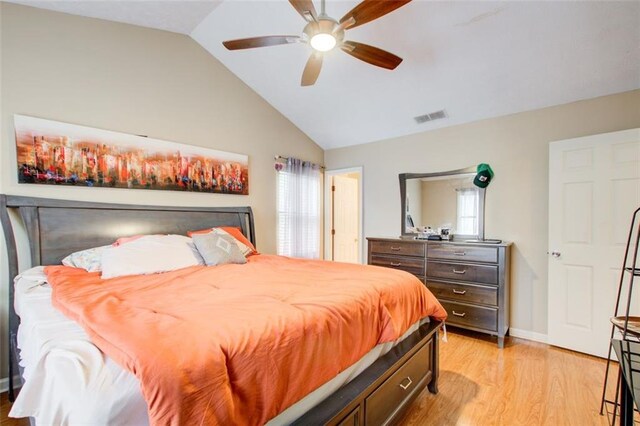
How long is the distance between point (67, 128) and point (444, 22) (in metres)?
3.26

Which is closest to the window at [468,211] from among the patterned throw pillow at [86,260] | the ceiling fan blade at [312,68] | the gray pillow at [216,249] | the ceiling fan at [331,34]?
the ceiling fan at [331,34]

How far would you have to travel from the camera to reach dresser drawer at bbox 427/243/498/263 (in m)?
2.95

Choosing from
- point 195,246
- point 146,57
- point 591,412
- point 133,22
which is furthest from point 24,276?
point 591,412

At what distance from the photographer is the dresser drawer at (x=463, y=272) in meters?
2.94

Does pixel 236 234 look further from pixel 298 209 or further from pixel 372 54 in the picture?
pixel 372 54

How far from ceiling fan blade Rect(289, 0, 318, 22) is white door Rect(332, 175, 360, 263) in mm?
3229

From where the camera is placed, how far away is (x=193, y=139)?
325 cm

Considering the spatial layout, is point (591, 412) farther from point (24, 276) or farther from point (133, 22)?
point (133, 22)

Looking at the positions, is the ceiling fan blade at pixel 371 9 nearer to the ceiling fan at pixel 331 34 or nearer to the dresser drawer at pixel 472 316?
the ceiling fan at pixel 331 34

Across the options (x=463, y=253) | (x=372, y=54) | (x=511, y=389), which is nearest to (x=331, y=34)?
(x=372, y=54)

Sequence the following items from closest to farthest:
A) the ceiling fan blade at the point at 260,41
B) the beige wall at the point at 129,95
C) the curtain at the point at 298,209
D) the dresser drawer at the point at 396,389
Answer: the dresser drawer at the point at 396,389 < the ceiling fan blade at the point at 260,41 < the beige wall at the point at 129,95 < the curtain at the point at 298,209

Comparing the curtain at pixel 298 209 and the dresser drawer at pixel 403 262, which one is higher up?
the curtain at pixel 298 209

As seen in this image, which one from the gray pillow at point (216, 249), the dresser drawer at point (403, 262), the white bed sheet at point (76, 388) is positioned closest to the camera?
the white bed sheet at point (76, 388)

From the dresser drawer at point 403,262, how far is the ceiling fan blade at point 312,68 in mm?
2280
